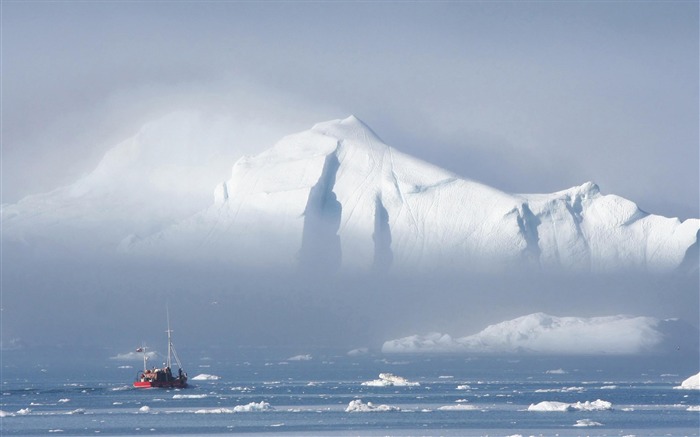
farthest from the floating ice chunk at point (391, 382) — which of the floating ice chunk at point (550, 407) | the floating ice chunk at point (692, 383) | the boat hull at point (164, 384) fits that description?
the floating ice chunk at point (550, 407)

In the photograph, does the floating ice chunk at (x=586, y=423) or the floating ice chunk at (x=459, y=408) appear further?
the floating ice chunk at (x=459, y=408)

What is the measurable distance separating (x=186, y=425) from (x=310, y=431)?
8.38 meters

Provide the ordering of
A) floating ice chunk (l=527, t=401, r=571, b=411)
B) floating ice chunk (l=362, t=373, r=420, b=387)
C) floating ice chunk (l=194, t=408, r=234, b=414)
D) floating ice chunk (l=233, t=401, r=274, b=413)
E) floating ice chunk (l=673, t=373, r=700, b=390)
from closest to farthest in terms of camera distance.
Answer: floating ice chunk (l=527, t=401, r=571, b=411)
floating ice chunk (l=233, t=401, r=274, b=413)
floating ice chunk (l=194, t=408, r=234, b=414)
floating ice chunk (l=673, t=373, r=700, b=390)
floating ice chunk (l=362, t=373, r=420, b=387)

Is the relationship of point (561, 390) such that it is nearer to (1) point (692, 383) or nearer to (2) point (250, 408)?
(1) point (692, 383)

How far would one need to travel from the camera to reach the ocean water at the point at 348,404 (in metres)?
79.8

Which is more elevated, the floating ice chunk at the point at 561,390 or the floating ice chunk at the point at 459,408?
the floating ice chunk at the point at 561,390

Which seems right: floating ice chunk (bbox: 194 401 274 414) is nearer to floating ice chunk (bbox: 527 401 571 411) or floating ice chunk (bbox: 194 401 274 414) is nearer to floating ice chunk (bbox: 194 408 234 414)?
floating ice chunk (bbox: 194 408 234 414)

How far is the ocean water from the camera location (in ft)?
262

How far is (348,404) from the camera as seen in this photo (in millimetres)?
98312

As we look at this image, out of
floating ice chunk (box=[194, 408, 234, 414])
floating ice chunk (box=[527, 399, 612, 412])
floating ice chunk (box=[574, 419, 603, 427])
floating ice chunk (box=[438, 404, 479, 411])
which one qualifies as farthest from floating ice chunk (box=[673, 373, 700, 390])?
floating ice chunk (box=[194, 408, 234, 414])

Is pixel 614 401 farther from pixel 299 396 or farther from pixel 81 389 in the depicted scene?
pixel 81 389

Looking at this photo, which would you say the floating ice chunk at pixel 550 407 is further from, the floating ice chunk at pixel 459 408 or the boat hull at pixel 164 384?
the boat hull at pixel 164 384

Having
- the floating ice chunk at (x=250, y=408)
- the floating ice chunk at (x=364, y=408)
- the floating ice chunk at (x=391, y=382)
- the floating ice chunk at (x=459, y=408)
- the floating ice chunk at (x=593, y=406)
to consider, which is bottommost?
the floating ice chunk at (x=593, y=406)

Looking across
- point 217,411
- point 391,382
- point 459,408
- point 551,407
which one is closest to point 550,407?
point 551,407
